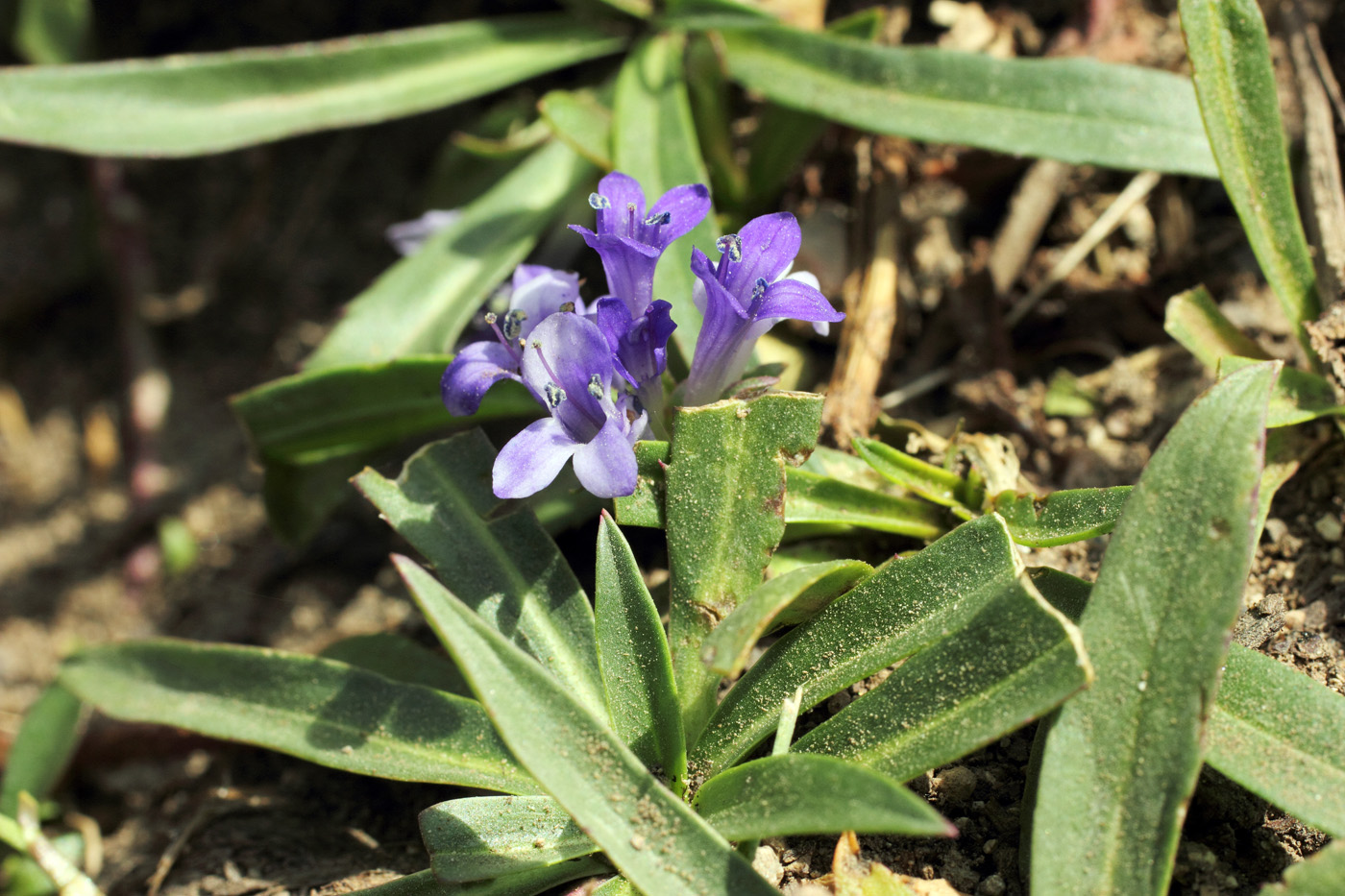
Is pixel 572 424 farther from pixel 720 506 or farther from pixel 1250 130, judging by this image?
pixel 1250 130

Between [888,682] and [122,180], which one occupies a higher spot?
[122,180]

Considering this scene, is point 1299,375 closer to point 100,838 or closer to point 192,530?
point 100,838

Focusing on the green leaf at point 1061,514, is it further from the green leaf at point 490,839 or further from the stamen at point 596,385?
the green leaf at point 490,839

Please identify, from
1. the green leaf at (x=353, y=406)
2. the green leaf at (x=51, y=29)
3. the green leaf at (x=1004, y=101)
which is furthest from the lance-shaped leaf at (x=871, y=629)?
the green leaf at (x=51, y=29)

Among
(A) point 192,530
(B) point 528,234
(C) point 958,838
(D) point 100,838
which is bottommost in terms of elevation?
(D) point 100,838

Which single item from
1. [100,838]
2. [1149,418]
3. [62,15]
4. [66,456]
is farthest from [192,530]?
[1149,418]

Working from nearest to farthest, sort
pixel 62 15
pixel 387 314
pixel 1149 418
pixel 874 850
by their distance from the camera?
pixel 874 850 → pixel 1149 418 → pixel 387 314 → pixel 62 15
